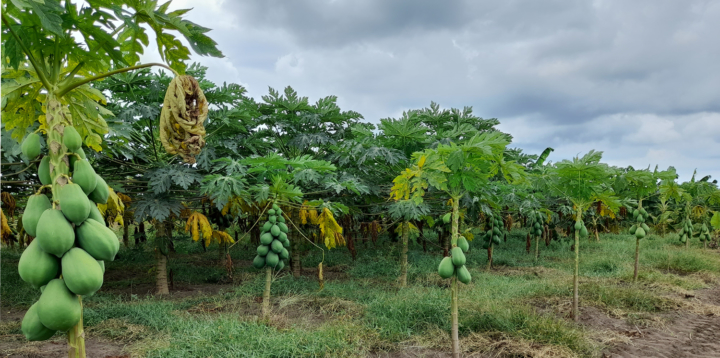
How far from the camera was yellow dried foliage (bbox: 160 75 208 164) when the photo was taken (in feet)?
5.15

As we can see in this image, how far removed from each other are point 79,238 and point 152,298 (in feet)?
23.5

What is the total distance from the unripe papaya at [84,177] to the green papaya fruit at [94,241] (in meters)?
0.11

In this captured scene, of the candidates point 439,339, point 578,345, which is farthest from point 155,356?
point 578,345

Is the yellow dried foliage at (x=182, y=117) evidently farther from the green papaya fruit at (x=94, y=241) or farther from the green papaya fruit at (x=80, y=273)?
the green papaya fruit at (x=80, y=273)

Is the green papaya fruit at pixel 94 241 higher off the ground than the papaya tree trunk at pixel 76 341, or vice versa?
the green papaya fruit at pixel 94 241

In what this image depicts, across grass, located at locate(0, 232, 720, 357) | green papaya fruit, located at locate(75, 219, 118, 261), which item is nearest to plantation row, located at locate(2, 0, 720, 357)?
green papaya fruit, located at locate(75, 219, 118, 261)

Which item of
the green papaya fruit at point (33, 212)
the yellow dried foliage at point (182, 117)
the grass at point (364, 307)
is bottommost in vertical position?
the grass at point (364, 307)

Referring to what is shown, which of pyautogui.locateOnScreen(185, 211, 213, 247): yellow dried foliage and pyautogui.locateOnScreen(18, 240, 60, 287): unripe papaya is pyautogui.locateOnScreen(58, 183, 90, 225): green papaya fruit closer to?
pyautogui.locateOnScreen(18, 240, 60, 287): unripe papaya

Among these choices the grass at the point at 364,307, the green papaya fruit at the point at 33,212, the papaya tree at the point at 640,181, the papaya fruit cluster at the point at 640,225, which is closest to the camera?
the green papaya fruit at the point at 33,212

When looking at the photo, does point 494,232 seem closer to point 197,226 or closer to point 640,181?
point 640,181

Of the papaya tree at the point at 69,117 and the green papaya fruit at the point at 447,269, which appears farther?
the green papaya fruit at the point at 447,269

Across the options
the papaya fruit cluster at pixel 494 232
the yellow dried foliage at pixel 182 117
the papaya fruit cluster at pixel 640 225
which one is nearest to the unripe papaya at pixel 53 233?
the yellow dried foliage at pixel 182 117

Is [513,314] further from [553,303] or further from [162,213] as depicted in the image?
[162,213]

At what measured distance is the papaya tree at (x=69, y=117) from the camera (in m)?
1.23
